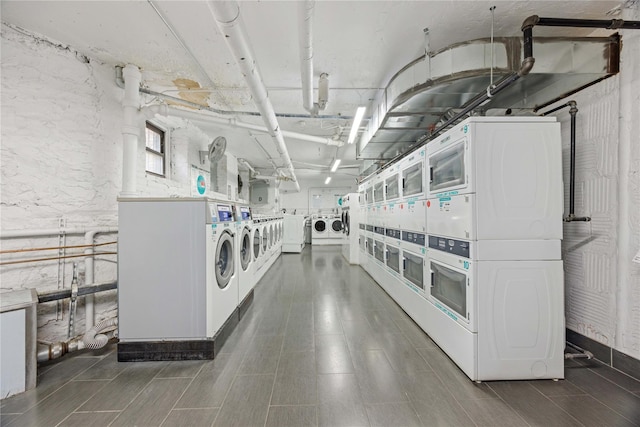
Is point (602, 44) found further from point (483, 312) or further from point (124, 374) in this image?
point (124, 374)

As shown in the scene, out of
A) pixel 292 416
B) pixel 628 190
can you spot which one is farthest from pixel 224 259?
pixel 628 190

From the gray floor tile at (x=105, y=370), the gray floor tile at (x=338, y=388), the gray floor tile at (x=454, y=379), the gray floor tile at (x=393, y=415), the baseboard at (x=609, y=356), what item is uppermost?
the baseboard at (x=609, y=356)

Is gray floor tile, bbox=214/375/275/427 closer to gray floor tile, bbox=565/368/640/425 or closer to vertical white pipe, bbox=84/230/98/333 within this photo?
vertical white pipe, bbox=84/230/98/333

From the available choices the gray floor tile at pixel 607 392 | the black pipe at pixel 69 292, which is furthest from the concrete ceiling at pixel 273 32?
the gray floor tile at pixel 607 392

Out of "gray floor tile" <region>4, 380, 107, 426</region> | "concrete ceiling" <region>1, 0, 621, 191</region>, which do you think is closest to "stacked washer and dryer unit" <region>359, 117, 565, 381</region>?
"concrete ceiling" <region>1, 0, 621, 191</region>

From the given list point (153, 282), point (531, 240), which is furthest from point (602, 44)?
point (153, 282)

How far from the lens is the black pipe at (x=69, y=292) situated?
2076 millimetres

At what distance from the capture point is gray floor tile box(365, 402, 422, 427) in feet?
4.76

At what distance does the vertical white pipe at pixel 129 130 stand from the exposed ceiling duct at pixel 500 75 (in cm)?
282

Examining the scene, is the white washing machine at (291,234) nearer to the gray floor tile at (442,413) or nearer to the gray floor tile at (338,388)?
the gray floor tile at (338,388)

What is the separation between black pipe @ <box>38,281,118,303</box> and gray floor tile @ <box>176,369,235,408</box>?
1.36m

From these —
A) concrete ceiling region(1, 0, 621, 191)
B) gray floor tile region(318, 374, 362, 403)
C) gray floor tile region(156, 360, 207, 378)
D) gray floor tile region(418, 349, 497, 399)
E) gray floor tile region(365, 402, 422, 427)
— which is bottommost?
gray floor tile region(156, 360, 207, 378)

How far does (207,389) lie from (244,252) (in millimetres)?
1711

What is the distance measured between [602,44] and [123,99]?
4.44m
